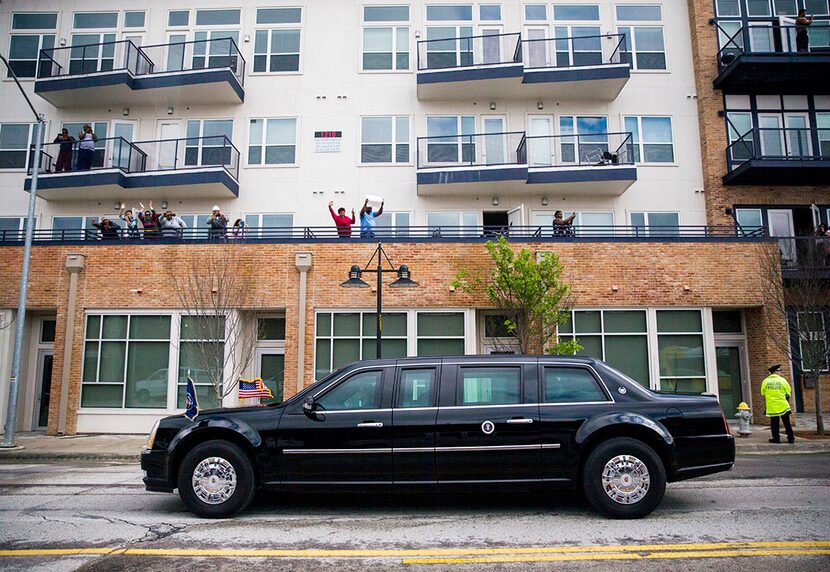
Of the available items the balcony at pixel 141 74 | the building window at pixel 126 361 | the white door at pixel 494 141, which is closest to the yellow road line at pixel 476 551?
the building window at pixel 126 361

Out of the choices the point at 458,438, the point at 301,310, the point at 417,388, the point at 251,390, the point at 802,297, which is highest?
the point at 802,297

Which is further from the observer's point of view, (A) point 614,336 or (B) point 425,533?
(A) point 614,336

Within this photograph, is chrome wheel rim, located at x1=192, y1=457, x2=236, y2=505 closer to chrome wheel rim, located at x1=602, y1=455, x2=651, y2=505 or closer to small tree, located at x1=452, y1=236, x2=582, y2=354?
chrome wheel rim, located at x1=602, y1=455, x2=651, y2=505

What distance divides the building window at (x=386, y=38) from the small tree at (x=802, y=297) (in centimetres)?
1250

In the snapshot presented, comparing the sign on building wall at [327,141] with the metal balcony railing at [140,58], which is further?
the metal balcony railing at [140,58]

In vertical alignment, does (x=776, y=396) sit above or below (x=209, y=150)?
below

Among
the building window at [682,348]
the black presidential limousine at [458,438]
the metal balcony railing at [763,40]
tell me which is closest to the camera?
the black presidential limousine at [458,438]

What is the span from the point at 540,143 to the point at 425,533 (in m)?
15.7

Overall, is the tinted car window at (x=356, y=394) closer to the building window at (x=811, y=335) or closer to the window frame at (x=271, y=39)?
the building window at (x=811, y=335)

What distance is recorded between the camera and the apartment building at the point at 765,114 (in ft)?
60.4

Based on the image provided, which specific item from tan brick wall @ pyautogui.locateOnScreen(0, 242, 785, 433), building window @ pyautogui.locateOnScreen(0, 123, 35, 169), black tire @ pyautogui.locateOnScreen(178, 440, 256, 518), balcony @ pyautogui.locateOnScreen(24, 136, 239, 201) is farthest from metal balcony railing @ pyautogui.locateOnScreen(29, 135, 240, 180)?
black tire @ pyautogui.locateOnScreen(178, 440, 256, 518)

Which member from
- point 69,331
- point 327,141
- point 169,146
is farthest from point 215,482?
point 169,146

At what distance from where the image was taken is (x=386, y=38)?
2045cm

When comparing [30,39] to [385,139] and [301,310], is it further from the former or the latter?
[301,310]
